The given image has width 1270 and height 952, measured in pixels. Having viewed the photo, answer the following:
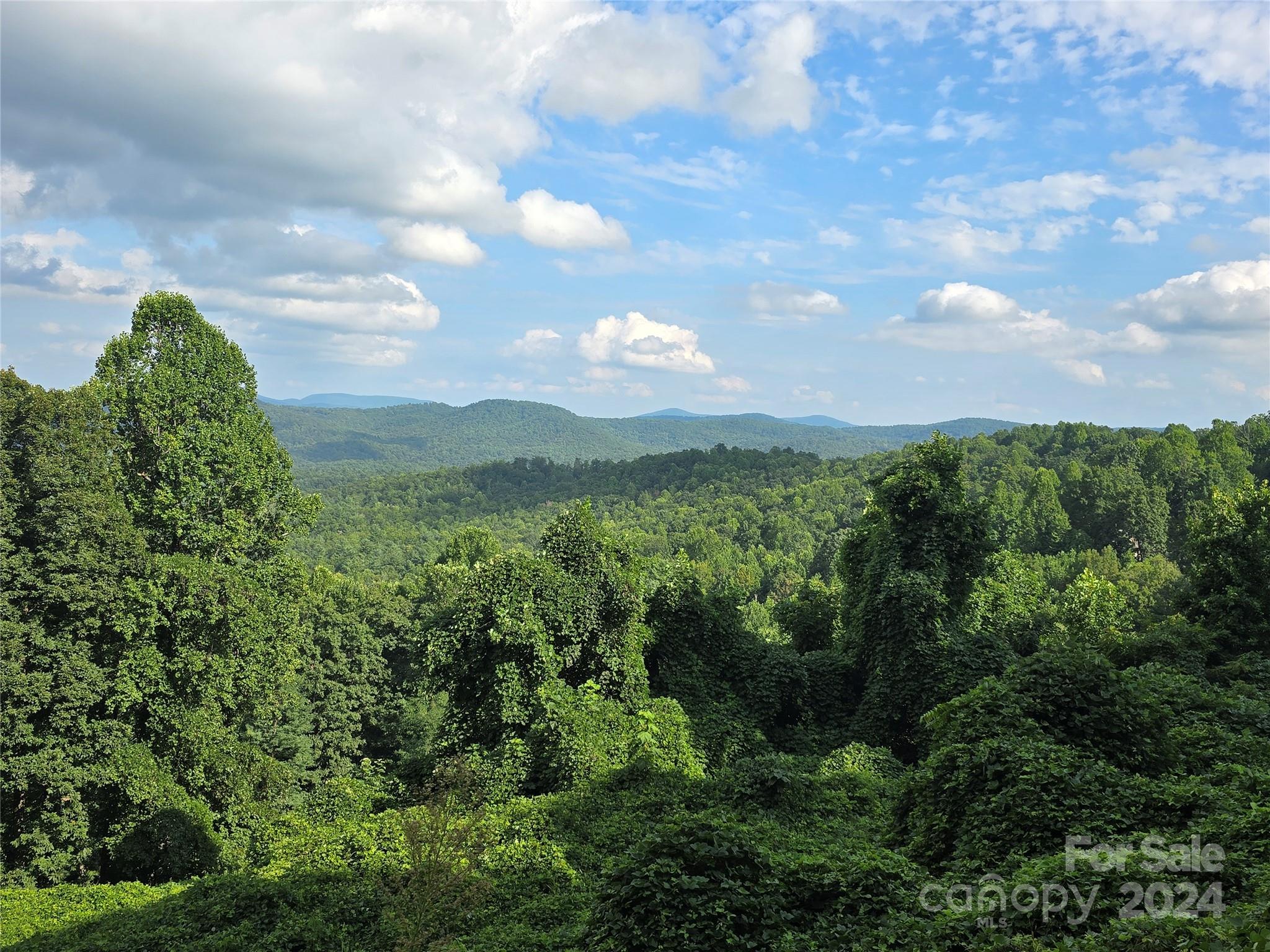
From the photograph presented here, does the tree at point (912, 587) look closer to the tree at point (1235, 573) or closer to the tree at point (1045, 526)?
the tree at point (1235, 573)

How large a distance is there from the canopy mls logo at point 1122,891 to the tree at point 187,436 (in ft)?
59.0

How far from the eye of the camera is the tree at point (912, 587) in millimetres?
18188

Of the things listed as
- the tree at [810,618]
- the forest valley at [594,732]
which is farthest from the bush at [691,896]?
the tree at [810,618]

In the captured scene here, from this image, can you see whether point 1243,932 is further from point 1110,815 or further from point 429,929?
point 429,929

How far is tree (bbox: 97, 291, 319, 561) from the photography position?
17.8 m

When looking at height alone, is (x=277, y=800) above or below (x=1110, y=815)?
below

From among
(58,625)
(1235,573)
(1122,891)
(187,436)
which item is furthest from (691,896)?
(1235,573)

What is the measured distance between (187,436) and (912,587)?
18.4 metres

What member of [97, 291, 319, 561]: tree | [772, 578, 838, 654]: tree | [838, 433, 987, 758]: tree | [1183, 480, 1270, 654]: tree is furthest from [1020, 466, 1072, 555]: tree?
[97, 291, 319, 561]: tree

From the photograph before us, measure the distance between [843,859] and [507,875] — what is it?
19.4 ft

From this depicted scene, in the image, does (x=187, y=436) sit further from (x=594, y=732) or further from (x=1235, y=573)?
Result: (x=1235, y=573)

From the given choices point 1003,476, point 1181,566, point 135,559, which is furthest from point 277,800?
point 1003,476

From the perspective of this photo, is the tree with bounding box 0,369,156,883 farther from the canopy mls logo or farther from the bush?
the canopy mls logo

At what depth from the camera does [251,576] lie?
62.1 feet
